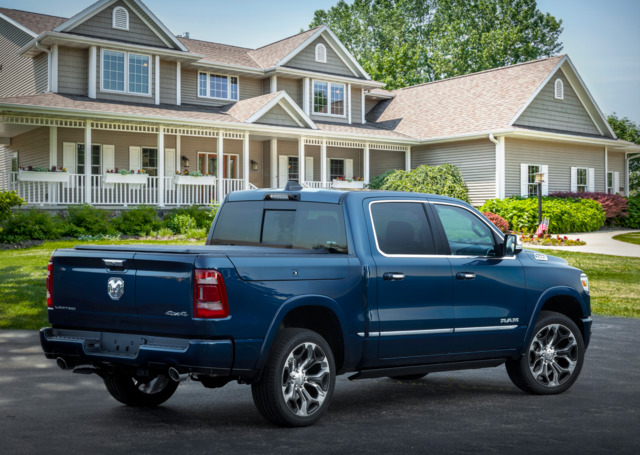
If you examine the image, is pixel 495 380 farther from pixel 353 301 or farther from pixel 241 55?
pixel 241 55

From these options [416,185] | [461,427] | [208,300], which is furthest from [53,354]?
[416,185]

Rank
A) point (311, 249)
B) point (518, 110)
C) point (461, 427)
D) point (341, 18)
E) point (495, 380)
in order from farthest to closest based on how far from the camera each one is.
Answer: point (341, 18) < point (518, 110) < point (495, 380) < point (311, 249) < point (461, 427)

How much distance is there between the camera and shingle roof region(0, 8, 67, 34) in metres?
30.3

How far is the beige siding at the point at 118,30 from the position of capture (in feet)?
92.5

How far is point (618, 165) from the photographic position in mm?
42500

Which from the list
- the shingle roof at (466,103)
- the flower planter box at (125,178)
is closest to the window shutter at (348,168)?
the shingle roof at (466,103)

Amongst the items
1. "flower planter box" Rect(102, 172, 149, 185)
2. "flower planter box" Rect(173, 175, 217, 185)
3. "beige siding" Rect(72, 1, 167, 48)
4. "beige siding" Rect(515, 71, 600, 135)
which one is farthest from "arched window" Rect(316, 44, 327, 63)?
"flower planter box" Rect(102, 172, 149, 185)

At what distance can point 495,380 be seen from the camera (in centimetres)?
845

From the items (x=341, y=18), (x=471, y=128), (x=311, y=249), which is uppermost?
(x=341, y=18)

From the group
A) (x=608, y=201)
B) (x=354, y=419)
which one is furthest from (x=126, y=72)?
(x=354, y=419)

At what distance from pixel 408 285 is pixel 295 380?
1345 mm

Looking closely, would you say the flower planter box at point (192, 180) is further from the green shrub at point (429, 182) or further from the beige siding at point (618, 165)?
the beige siding at point (618, 165)

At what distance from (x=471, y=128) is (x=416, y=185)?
5178 mm

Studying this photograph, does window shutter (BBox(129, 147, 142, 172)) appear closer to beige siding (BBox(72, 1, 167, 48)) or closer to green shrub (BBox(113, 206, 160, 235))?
beige siding (BBox(72, 1, 167, 48))
